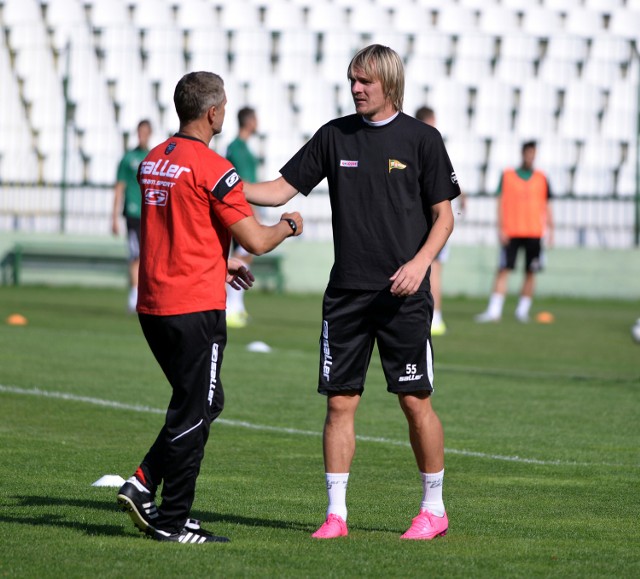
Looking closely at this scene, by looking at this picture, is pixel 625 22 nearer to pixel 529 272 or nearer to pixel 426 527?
pixel 529 272

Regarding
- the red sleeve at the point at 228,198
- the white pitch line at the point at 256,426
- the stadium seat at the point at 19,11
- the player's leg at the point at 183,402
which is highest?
the stadium seat at the point at 19,11

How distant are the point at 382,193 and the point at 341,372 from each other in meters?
0.75

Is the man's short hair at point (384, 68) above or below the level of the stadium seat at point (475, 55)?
below

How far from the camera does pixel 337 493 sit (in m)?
5.33

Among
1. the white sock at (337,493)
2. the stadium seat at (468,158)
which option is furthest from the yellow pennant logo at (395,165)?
the stadium seat at (468,158)

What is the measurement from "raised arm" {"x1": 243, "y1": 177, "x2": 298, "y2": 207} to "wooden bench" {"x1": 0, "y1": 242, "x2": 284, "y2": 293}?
17.5 metres

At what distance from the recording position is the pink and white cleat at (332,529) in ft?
17.1

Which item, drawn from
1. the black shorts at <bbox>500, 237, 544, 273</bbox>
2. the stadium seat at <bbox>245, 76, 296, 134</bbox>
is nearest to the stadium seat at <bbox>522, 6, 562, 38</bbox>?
the stadium seat at <bbox>245, 76, 296, 134</bbox>

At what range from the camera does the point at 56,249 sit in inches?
916

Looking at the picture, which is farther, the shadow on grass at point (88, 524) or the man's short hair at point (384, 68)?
the shadow on grass at point (88, 524)

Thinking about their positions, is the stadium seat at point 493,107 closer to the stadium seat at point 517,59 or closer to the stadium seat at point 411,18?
the stadium seat at point 517,59

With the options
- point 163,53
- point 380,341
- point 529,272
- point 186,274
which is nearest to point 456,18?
point 163,53

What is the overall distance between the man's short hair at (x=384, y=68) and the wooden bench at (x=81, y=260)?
17789mm

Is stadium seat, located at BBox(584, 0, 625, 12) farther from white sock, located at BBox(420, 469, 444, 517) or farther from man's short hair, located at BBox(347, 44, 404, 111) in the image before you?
white sock, located at BBox(420, 469, 444, 517)
